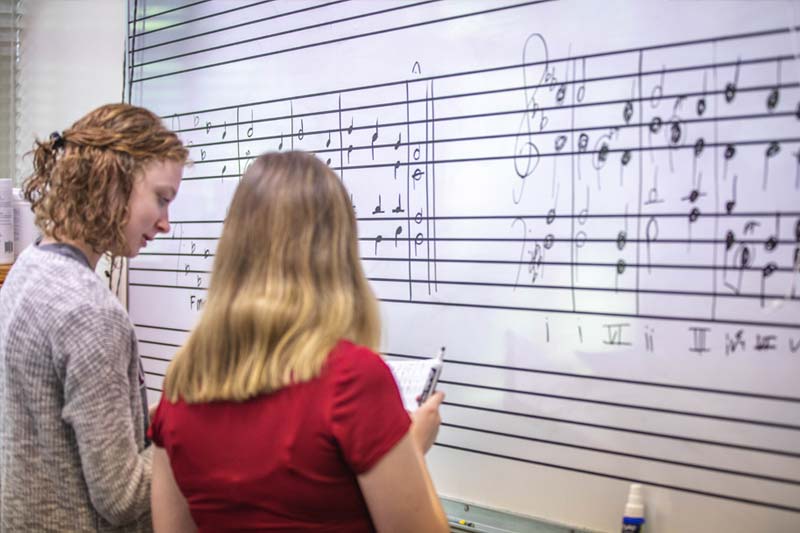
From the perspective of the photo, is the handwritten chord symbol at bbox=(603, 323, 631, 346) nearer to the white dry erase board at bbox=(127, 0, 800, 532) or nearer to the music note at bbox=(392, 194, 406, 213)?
the white dry erase board at bbox=(127, 0, 800, 532)

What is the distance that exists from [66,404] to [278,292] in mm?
507

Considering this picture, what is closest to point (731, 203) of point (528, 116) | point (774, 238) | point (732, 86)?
point (774, 238)

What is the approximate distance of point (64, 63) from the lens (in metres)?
2.67

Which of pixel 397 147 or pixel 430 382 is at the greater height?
pixel 397 147

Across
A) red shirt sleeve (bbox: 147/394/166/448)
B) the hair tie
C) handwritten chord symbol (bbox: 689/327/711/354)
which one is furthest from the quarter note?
the hair tie

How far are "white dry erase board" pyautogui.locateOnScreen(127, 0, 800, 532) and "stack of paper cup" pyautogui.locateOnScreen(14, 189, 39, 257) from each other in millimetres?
933

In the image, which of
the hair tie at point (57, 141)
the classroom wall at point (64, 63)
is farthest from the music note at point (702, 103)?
the classroom wall at point (64, 63)

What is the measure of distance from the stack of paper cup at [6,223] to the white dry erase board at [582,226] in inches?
36.4

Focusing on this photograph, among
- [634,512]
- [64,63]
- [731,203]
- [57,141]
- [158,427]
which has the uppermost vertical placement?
[64,63]

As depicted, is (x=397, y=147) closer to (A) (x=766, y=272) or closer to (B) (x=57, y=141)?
(B) (x=57, y=141)

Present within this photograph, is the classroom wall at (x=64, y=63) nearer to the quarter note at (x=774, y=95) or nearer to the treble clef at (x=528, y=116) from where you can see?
the treble clef at (x=528, y=116)

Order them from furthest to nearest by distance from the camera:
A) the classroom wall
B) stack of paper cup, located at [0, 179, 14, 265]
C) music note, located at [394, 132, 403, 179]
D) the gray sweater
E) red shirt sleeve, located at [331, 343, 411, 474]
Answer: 1. the classroom wall
2. stack of paper cup, located at [0, 179, 14, 265]
3. music note, located at [394, 132, 403, 179]
4. the gray sweater
5. red shirt sleeve, located at [331, 343, 411, 474]

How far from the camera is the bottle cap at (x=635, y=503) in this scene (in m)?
1.36

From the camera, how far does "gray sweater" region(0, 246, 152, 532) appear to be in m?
1.32
